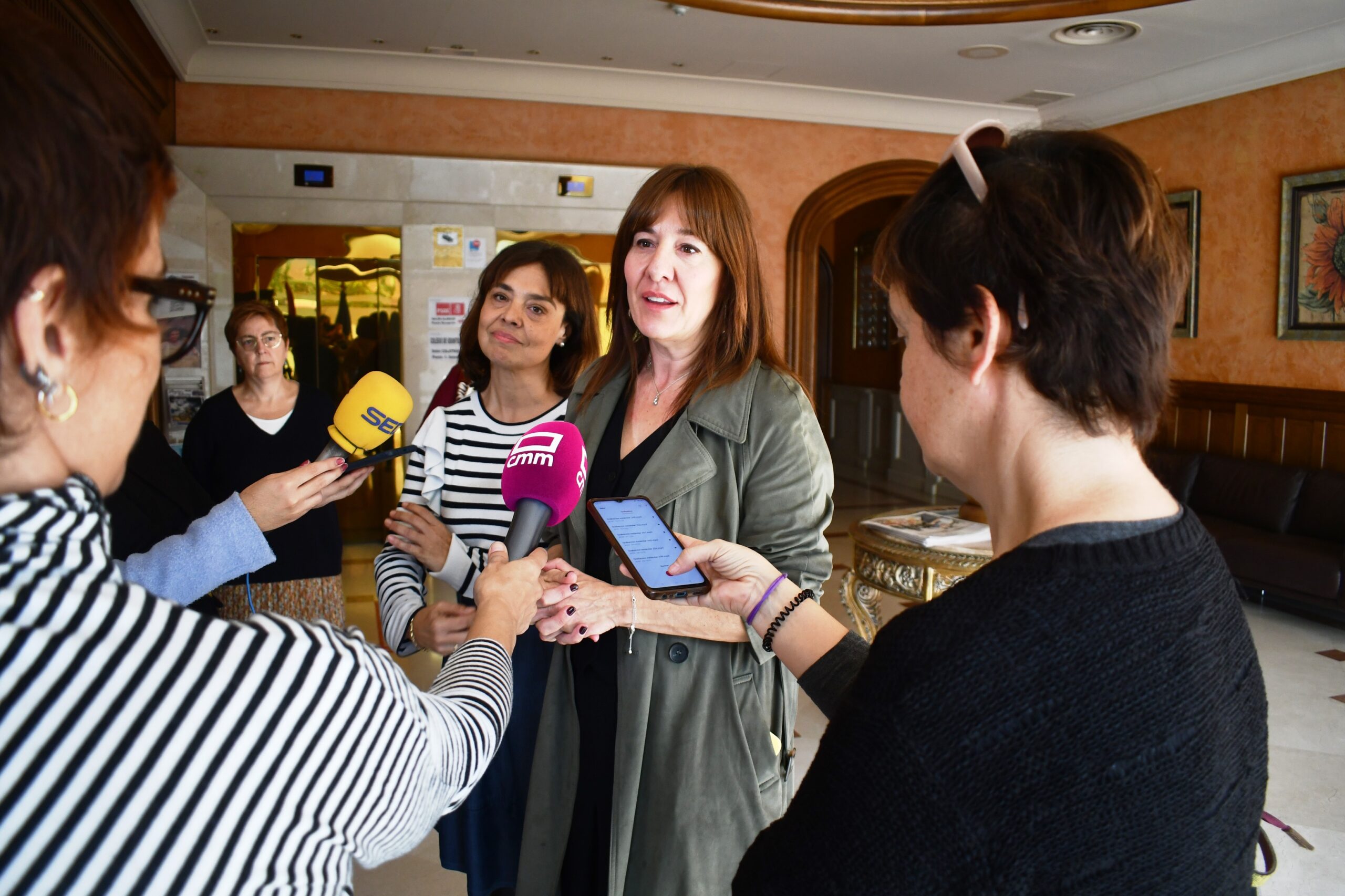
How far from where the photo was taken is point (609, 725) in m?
1.62

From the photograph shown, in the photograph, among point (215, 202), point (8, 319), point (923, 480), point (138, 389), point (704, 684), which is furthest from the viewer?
point (923, 480)

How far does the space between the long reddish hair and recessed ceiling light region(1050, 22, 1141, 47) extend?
4785mm

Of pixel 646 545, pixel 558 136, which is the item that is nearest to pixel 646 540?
pixel 646 545

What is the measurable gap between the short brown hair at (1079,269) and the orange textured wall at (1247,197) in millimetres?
6380

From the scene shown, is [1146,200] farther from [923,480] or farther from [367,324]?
[923,480]

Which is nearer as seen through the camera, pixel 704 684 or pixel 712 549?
pixel 712 549

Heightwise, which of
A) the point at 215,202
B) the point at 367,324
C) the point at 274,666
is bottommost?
the point at 274,666

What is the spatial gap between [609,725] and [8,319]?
1.21 metres

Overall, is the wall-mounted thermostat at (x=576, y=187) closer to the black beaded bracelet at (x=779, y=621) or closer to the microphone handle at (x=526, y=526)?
the microphone handle at (x=526, y=526)

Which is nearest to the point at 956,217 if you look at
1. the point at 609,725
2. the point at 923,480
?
the point at 609,725

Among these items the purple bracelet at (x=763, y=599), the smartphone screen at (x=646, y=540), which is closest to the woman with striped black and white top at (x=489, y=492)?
the smartphone screen at (x=646, y=540)

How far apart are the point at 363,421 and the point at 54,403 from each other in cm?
107

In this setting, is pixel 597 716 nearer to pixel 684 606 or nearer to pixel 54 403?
pixel 684 606

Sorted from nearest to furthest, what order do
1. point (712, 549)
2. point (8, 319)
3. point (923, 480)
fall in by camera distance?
point (8, 319)
point (712, 549)
point (923, 480)
